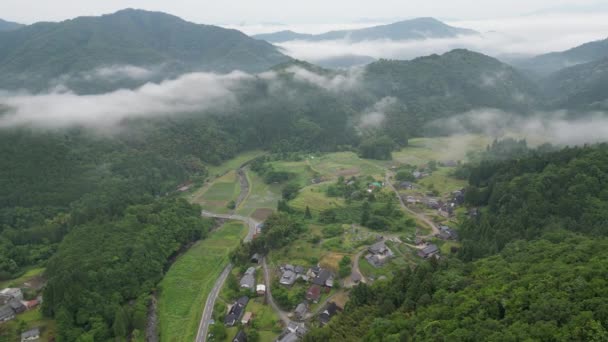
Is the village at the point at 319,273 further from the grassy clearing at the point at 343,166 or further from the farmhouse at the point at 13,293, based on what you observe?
the grassy clearing at the point at 343,166

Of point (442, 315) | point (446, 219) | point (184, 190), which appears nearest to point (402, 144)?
point (446, 219)

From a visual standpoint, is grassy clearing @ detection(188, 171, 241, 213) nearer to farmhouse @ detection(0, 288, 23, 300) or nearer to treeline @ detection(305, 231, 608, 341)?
farmhouse @ detection(0, 288, 23, 300)

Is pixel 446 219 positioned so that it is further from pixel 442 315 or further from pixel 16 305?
pixel 16 305

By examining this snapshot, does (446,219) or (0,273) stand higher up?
(446,219)

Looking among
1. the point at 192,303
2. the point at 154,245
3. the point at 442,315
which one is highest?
the point at 442,315

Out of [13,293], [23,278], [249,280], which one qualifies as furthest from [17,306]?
[249,280]

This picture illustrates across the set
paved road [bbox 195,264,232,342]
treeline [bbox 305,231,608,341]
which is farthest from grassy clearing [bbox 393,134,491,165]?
paved road [bbox 195,264,232,342]

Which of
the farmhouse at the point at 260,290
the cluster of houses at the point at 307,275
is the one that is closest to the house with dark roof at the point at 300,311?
the cluster of houses at the point at 307,275
